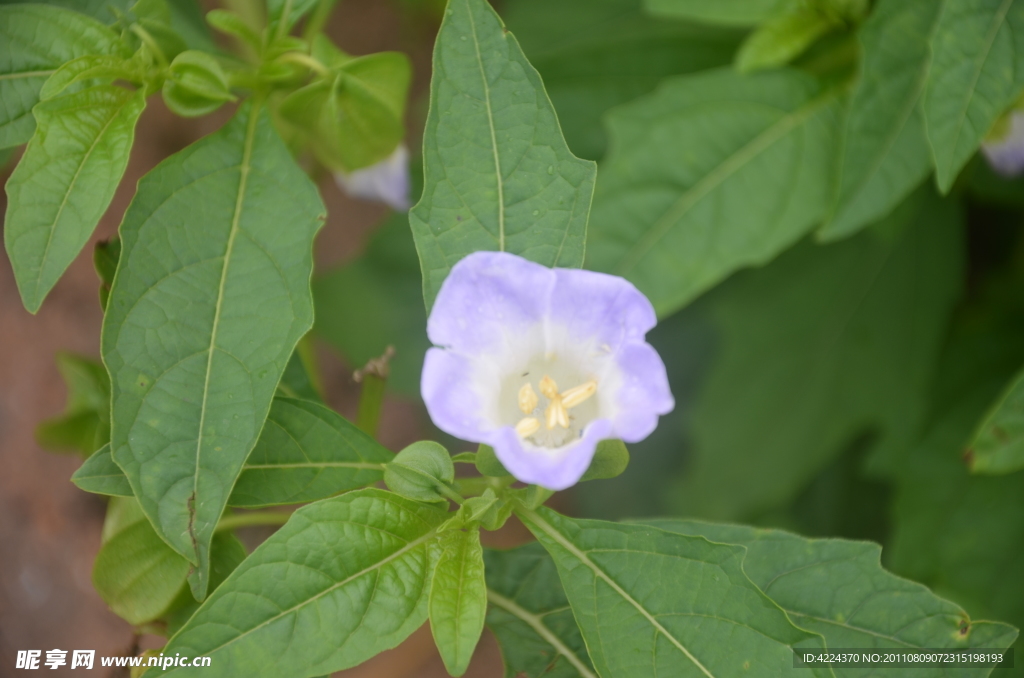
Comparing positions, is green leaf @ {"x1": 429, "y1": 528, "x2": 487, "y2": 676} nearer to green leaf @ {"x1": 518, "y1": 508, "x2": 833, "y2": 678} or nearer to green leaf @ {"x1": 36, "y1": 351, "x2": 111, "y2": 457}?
green leaf @ {"x1": 518, "y1": 508, "x2": 833, "y2": 678}

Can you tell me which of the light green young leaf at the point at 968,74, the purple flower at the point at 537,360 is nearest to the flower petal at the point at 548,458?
the purple flower at the point at 537,360

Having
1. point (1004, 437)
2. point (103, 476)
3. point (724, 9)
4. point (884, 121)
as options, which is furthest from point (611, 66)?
point (103, 476)

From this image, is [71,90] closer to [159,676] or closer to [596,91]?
[159,676]

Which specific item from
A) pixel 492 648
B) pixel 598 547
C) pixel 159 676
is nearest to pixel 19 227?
pixel 159 676

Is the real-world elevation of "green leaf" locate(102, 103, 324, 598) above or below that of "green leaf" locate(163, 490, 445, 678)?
above

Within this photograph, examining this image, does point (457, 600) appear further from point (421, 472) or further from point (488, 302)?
point (488, 302)

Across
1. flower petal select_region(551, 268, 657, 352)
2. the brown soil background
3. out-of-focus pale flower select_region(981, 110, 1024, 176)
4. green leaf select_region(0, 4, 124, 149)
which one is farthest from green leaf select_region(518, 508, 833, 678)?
the brown soil background

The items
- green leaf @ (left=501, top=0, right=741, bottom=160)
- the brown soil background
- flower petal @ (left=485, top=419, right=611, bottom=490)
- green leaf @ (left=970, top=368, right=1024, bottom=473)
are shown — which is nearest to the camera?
flower petal @ (left=485, top=419, right=611, bottom=490)
